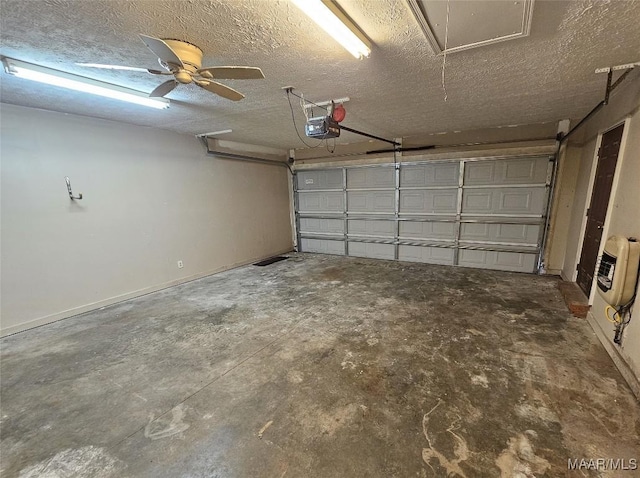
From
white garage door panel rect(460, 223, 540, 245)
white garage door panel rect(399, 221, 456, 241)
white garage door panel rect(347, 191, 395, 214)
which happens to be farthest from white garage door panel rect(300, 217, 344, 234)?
white garage door panel rect(460, 223, 540, 245)

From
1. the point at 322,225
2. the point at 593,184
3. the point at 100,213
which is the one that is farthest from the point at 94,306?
the point at 593,184

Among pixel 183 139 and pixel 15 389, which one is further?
pixel 183 139

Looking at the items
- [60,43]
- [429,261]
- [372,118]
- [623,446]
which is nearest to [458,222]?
[429,261]

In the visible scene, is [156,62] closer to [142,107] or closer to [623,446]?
[142,107]

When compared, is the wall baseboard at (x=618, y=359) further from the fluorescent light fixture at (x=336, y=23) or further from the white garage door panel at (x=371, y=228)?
the white garage door panel at (x=371, y=228)

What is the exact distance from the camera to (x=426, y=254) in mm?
5449

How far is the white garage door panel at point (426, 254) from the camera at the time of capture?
523cm

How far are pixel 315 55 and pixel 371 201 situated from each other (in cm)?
413

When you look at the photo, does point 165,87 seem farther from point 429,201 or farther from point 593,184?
point 593,184

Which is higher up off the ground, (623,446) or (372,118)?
(372,118)

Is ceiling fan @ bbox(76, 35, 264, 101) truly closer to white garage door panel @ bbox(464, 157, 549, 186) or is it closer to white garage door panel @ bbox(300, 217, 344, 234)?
white garage door panel @ bbox(464, 157, 549, 186)

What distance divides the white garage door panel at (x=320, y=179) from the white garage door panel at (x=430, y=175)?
4.72ft

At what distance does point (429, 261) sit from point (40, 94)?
5.97m

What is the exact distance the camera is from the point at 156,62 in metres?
2.05
